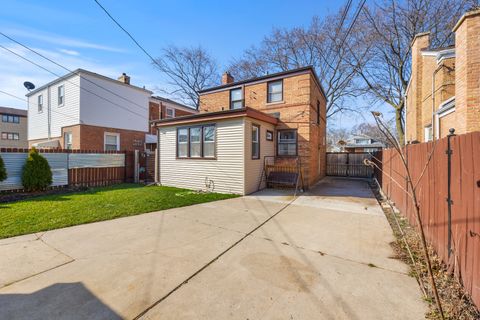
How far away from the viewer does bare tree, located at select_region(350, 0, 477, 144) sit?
1540 cm

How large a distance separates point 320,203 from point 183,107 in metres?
17.6

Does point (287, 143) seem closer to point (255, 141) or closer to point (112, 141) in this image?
point (255, 141)

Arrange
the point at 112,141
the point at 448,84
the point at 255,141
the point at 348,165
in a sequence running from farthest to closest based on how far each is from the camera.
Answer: the point at 348,165 → the point at 112,141 → the point at 448,84 → the point at 255,141

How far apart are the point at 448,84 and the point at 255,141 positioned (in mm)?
9317

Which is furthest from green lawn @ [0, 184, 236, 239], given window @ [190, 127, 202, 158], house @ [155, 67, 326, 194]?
window @ [190, 127, 202, 158]

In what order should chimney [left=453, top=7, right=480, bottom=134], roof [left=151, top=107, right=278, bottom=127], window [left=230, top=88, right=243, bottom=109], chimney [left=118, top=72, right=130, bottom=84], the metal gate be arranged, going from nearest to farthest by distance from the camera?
chimney [left=453, top=7, right=480, bottom=134] < roof [left=151, top=107, right=278, bottom=127] < window [left=230, top=88, right=243, bottom=109] < the metal gate < chimney [left=118, top=72, right=130, bottom=84]

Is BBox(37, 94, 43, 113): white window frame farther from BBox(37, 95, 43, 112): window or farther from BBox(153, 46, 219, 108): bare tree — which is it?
BBox(153, 46, 219, 108): bare tree

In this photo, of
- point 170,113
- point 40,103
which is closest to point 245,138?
point 170,113

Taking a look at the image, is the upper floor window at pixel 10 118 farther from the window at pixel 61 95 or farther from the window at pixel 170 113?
the window at pixel 170 113

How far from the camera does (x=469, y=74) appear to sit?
676 cm

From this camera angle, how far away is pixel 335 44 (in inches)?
716

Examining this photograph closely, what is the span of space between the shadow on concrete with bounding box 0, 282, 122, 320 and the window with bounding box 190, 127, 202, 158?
726 centimetres

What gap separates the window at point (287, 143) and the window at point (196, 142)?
12.3 ft

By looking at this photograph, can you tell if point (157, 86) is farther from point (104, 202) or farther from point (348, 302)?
point (348, 302)
